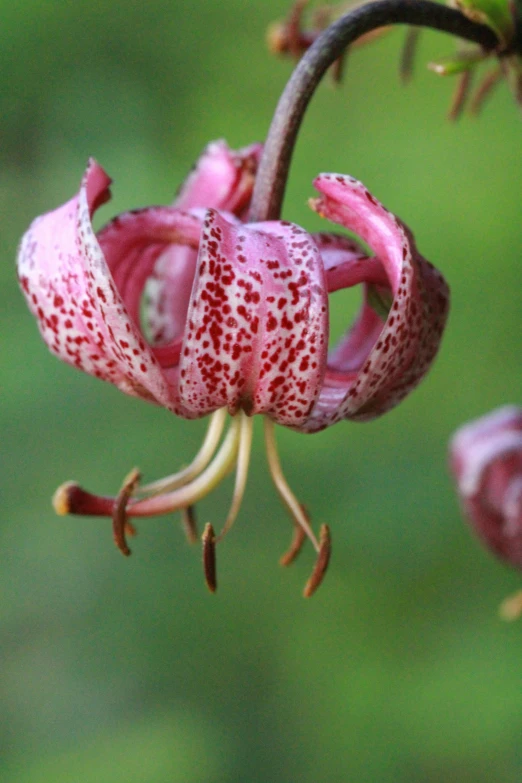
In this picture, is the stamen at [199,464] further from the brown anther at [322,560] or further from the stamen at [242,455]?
the brown anther at [322,560]

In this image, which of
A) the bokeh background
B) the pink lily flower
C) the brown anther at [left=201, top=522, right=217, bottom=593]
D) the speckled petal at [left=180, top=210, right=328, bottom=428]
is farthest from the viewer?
the bokeh background

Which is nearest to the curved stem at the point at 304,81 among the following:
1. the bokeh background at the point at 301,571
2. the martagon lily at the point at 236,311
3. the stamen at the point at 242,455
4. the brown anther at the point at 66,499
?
the martagon lily at the point at 236,311

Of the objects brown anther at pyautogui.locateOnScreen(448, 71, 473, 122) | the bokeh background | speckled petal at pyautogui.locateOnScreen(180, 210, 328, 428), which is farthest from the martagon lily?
the bokeh background

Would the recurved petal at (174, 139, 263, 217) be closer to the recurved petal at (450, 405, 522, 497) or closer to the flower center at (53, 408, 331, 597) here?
the flower center at (53, 408, 331, 597)

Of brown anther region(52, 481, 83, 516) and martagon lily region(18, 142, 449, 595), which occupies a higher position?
martagon lily region(18, 142, 449, 595)

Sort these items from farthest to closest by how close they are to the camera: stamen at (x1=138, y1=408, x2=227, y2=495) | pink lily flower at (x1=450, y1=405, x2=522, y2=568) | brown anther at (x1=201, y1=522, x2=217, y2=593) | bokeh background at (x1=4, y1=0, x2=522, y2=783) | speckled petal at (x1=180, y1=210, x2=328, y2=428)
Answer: bokeh background at (x1=4, y1=0, x2=522, y2=783), pink lily flower at (x1=450, y1=405, x2=522, y2=568), stamen at (x1=138, y1=408, x2=227, y2=495), brown anther at (x1=201, y1=522, x2=217, y2=593), speckled petal at (x1=180, y1=210, x2=328, y2=428)

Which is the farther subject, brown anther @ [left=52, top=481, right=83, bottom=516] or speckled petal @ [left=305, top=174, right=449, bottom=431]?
brown anther @ [left=52, top=481, right=83, bottom=516]
